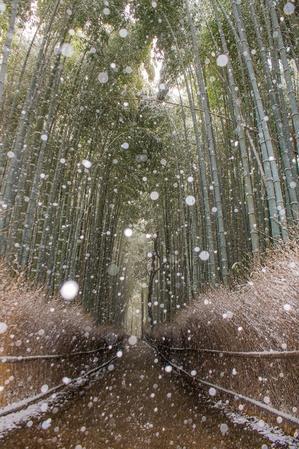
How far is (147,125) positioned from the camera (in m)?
11.0

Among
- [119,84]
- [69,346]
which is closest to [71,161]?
[119,84]

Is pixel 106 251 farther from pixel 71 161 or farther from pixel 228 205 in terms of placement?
pixel 228 205

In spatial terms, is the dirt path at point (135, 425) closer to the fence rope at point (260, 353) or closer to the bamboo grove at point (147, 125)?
the fence rope at point (260, 353)

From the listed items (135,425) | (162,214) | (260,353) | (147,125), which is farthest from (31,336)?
(162,214)

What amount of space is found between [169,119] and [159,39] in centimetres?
170

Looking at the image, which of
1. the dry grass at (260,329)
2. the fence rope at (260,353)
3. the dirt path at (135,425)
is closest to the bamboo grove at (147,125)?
the dry grass at (260,329)

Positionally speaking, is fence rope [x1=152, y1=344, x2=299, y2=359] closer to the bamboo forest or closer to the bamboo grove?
the bamboo forest

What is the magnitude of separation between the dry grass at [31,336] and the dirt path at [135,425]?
1.49 feet

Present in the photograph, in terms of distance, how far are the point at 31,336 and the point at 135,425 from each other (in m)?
1.48

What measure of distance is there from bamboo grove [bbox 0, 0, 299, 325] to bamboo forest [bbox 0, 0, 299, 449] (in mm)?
39

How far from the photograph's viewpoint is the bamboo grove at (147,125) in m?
5.47

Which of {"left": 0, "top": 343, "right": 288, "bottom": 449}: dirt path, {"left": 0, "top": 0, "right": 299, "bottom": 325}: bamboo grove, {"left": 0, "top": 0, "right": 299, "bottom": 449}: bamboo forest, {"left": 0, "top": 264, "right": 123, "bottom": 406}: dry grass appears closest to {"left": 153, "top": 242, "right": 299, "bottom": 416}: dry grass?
{"left": 0, "top": 0, "right": 299, "bottom": 449}: bamboo forest

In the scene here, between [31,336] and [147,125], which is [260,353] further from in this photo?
[147,125]

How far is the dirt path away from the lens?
320 centimetres
